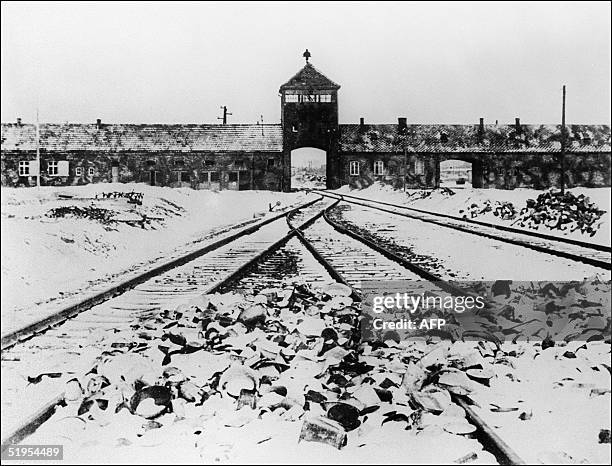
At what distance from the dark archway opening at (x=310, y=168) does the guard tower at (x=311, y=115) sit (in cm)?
3

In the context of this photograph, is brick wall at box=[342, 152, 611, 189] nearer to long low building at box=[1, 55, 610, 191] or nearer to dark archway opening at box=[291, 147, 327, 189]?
long low building at box=[1, 55, 610, 191]

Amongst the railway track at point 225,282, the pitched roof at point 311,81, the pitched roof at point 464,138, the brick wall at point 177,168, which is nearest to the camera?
the railway track at point 225,282

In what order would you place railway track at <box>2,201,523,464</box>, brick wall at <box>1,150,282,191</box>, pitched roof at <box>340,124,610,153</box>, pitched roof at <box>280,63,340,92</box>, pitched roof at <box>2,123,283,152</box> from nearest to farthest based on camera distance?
1. railway track at <box>2,201,523,464</box>
2. pitched roof at <box>340,124,610,153</box>
3. pitched roof at <box>280,63,340,92</box>
4. pitched roof at <box>2,123,283,152</box>
5. brick wall at <box>1,150,282,191</box>

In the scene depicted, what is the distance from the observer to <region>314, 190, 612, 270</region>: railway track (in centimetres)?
290

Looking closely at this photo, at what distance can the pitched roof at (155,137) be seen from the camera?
10.4ft

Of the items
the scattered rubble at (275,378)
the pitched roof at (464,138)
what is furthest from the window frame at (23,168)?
the pitched roof at (464,138)

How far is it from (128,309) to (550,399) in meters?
2.19

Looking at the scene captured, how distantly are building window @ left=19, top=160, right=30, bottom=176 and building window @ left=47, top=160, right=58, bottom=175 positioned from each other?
40 centimetres

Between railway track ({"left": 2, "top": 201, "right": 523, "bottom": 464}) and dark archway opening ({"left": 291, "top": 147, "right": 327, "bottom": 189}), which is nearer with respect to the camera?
railway track ({"left": 2, "top": 201, "right": 523, "bottom": 464})

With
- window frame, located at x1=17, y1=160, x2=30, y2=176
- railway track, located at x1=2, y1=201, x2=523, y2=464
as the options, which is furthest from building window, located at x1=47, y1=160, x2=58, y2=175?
railway track, located at x1=2, y1=201, x2=523, y2=464

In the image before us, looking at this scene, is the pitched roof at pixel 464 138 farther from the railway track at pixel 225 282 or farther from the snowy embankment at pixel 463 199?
the railway track at pixel 225 282

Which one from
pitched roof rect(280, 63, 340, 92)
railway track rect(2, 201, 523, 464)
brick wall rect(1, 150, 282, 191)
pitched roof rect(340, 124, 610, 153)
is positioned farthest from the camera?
brick wall rect(1, 150, 282, 191)

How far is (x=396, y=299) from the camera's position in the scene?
2814 millimetres

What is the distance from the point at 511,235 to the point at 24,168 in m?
2.98
